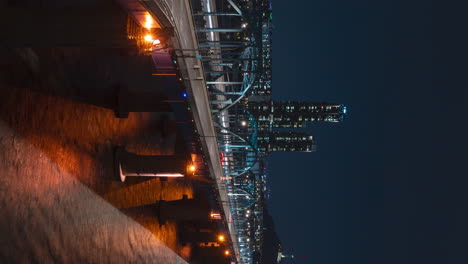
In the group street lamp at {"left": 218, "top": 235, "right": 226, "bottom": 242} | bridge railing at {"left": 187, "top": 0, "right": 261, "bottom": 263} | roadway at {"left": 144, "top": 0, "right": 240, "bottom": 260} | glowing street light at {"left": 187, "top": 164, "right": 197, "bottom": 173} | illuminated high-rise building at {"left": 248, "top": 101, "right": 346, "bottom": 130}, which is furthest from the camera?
illuminated high-rise building at {"left": 248, "top": 101, "right": 346, "bottom": 130}

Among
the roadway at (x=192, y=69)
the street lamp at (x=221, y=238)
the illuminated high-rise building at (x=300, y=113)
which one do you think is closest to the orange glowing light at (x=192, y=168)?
the roadway at (x=192, y=69)

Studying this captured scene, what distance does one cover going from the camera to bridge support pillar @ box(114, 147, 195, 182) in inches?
289

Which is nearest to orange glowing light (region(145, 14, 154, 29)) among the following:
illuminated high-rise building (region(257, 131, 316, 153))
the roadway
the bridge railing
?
the roadway

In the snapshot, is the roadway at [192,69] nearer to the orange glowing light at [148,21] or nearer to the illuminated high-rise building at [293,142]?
the orange glowing light at [148,21]

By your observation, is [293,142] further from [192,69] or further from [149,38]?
[149,38]

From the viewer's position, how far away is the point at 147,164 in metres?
7.50

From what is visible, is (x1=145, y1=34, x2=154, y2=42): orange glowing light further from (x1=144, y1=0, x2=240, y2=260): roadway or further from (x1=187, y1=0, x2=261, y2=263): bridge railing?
(x1=187, y1=0, x2=261, y2=263): bridge railing

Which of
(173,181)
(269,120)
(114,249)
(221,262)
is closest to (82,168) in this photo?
(114,249)

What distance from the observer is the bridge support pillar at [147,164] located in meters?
7.35

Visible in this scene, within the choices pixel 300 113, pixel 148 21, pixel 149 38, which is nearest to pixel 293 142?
pixel 300 113

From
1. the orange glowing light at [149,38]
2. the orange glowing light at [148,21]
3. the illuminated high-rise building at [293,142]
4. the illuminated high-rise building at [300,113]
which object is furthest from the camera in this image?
the illuminated high-rise building at [293,142]

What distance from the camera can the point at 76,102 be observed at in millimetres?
5930

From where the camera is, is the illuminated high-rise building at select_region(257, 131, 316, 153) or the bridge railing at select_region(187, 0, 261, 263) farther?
the illuminated high-rise building at select_region(257, 131, 316, 153)

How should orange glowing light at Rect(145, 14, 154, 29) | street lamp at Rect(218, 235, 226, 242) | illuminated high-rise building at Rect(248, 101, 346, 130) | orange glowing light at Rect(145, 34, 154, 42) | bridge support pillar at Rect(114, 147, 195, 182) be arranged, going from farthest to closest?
illuminated high-rise building at Rect(248, 101, 346, 130) → street lamp at Rect(218, 235, 226, 242) → bridge support pillar at Rect(114, 147, 195, 182) → orange glowing light at Rect(145, 34, 154, 42) → orange glowing light at Rect(145, 14, 154, 29)
